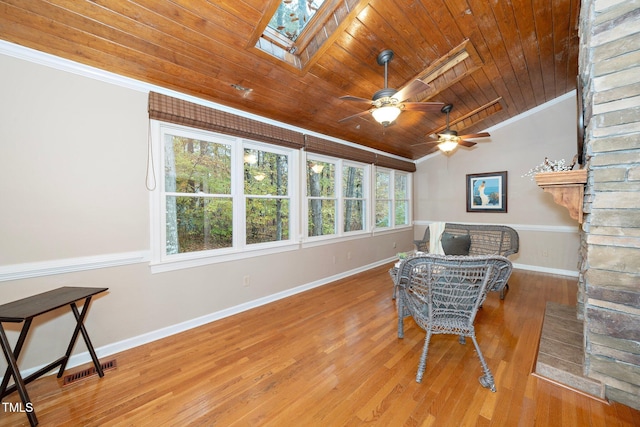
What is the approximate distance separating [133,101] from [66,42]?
21.7 inches

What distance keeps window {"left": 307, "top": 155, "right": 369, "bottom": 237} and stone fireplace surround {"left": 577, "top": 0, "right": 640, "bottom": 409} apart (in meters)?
3.15

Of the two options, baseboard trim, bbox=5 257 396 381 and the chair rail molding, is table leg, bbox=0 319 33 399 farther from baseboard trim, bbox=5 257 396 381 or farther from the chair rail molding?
the chair rail molding

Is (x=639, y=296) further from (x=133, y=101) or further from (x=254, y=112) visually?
(x=133, y=101)

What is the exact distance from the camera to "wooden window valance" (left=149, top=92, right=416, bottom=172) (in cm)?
245

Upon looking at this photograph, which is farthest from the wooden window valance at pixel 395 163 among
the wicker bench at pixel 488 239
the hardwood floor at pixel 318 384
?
the hardwood floor at pixel 318 384

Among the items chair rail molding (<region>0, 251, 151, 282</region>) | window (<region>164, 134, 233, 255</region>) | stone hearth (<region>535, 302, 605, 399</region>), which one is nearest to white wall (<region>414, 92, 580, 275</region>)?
stone hearth (<region>535, 302, 605, 399</region>)

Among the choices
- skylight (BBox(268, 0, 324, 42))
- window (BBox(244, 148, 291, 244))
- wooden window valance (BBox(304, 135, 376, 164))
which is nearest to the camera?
skylight (BBox(268, 0, 324, 42))

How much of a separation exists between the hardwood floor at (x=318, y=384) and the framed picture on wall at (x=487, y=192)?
10.1 ft

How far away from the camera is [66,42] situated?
1870mm

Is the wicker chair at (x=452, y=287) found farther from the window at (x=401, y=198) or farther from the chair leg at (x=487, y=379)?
the window at (x=401, y=198)

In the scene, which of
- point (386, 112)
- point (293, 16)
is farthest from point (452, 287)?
point (293, 16)

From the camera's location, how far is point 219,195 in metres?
2.99

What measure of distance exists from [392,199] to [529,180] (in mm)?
2625

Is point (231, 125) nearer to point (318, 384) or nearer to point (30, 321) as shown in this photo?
point (30, 321)
